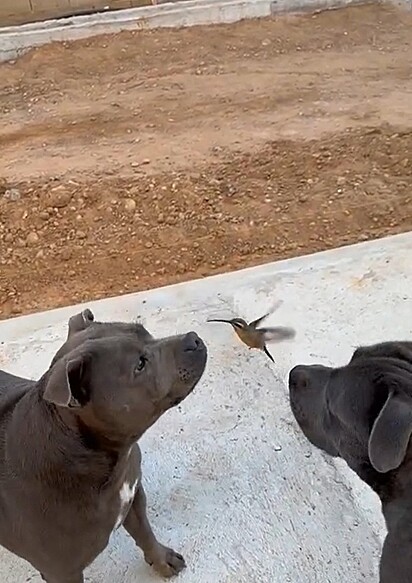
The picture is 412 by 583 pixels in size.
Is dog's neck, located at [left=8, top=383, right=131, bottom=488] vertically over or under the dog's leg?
over

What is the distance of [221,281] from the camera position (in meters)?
3.94

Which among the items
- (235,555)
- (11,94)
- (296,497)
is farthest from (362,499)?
(11,94)

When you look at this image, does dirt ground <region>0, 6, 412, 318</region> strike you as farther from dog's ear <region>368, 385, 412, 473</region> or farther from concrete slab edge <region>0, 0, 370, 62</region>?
dog's ear <region>368, 385, 412, 473</region>

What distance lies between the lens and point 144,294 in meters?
3.90

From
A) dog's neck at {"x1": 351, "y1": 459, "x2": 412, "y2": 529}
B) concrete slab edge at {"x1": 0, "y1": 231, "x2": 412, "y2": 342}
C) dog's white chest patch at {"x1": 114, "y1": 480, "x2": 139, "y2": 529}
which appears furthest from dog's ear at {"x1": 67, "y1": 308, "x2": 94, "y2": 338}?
concrete slab edge at {"x1": 0, "y1": 231, "x2": 412, "y2": 342}

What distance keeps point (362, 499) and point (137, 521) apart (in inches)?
30.9

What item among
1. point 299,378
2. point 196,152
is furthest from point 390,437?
point 196,152

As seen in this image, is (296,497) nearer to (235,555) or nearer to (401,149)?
(235,555)

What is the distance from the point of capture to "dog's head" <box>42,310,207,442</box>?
236cm

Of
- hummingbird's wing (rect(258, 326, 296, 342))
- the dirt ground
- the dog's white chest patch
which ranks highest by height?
the dog's white chest patch

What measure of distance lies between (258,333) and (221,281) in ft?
1.54

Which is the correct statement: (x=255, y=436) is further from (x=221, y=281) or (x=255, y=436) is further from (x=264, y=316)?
(x=221, y=281)

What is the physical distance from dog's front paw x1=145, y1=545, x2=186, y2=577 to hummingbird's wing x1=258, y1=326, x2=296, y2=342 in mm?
1055

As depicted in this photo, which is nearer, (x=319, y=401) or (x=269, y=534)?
(x=319, y=401)
